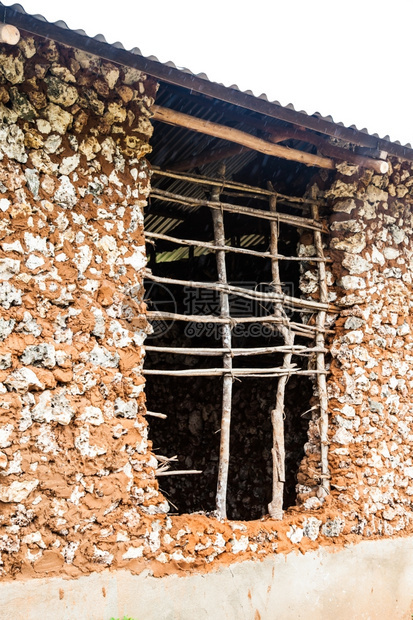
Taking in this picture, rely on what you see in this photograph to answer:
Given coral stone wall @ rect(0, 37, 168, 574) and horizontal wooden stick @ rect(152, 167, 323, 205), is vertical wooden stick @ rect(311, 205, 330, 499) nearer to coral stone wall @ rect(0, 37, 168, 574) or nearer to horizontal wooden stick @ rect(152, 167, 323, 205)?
horizontal wooden stick @ rect(152, 167, 323, 205)

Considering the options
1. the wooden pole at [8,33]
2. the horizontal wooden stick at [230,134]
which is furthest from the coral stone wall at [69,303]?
the wooden pole at [8,33]

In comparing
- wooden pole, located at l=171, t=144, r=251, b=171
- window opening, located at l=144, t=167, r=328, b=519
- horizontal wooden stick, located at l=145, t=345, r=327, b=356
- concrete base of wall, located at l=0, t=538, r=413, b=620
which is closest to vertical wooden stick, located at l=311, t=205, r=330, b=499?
window opening, located at l=144, t=167, r=328, b=519

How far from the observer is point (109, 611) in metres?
3.84

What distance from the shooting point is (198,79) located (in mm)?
3887

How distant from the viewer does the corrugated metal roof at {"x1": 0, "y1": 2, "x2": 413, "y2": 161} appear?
127 inches

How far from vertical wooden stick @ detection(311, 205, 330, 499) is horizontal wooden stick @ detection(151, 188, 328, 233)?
106 mm

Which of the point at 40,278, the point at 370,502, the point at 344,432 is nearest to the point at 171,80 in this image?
the point at 40,278

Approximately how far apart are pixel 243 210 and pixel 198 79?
56.1 inches

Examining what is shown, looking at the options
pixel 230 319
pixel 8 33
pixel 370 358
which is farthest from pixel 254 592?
pixel 8 33

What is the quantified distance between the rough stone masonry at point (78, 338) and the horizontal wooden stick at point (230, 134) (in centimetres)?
14

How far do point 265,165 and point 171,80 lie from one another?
232 centimetres

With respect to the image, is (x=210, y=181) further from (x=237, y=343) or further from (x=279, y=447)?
Answer: (x=237, y=343)

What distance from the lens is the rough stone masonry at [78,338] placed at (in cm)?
359

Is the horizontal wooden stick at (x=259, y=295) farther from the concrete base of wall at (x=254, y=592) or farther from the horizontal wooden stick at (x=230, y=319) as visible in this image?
the concrete base of wall at (x=254, y=592)
